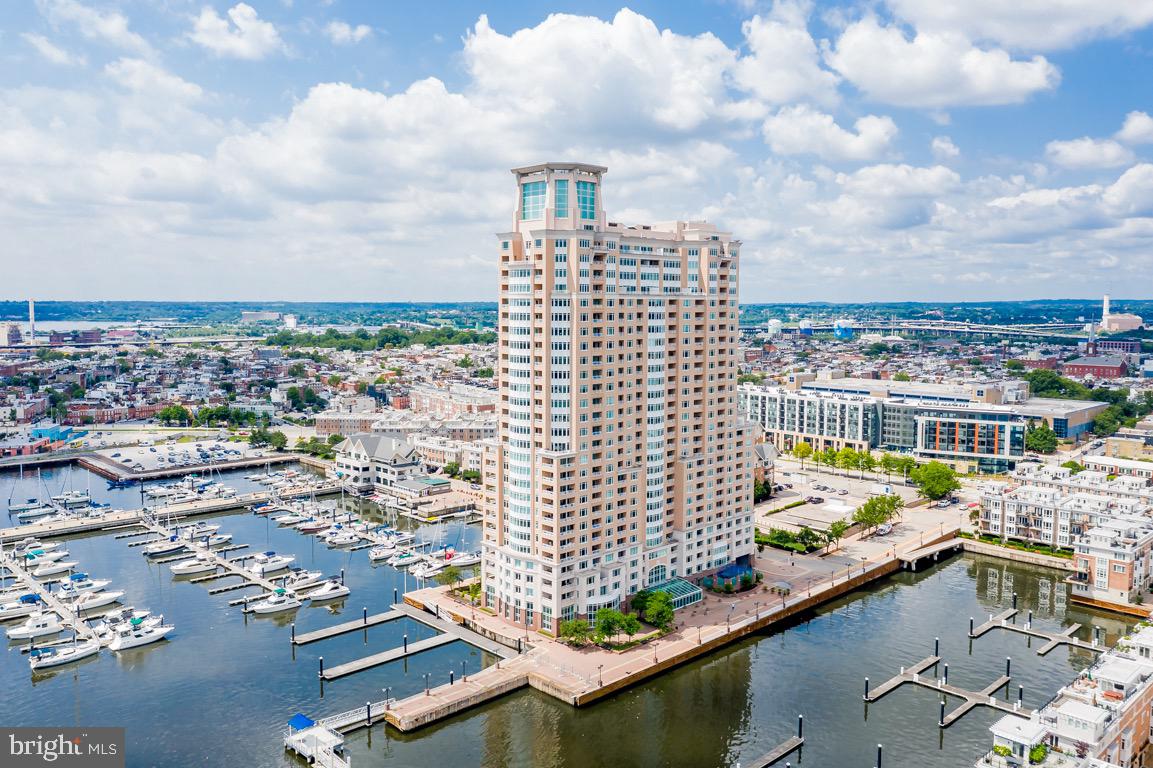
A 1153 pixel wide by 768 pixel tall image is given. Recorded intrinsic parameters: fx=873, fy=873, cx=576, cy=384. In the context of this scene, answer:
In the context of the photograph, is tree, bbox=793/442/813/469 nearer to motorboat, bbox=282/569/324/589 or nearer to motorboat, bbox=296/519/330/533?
motorboat, bbox=296/519/330/533

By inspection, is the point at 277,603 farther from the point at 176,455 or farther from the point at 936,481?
the point at 936,481

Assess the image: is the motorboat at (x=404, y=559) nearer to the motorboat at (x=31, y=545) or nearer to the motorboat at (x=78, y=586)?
the motorboat at (x=78, y=586)

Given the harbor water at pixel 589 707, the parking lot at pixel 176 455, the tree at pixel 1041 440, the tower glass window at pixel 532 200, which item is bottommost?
the harbor water at pixel 589 707

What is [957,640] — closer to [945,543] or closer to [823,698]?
[823,698]

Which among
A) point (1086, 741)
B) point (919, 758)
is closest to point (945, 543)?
point (919, 758)

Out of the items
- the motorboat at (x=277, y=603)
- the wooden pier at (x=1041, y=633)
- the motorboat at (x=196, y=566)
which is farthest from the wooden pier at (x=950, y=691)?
the motorboat at (x=196, y=566)

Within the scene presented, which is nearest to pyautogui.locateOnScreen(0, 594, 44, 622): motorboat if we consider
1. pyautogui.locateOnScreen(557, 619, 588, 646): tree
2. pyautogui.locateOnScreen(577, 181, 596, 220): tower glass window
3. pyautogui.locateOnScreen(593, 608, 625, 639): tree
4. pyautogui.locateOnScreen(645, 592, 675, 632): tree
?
pyautogui.locateOnScreen(557, 619, 588, 646): tree
